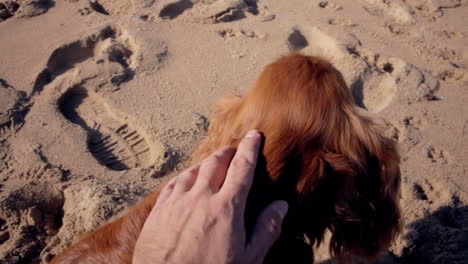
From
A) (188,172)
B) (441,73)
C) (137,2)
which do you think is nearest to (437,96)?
(441,73)

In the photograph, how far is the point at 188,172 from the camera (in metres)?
1.39

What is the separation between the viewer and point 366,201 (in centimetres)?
168

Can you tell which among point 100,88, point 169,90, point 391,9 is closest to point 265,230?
point 169,90

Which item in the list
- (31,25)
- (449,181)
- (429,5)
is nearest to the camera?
(449,181)

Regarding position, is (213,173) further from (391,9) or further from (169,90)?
(391,9)

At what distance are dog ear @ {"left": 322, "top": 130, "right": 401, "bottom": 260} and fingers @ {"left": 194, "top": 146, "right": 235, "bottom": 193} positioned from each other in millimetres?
459

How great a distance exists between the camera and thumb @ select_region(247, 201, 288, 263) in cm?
126

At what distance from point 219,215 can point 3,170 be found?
2.38 meters

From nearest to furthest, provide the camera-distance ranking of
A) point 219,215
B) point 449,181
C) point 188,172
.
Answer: point 219,215
point 188,172
point 449,181

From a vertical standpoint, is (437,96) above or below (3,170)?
below

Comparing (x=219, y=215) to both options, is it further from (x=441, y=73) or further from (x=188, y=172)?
(x=441, y=73)

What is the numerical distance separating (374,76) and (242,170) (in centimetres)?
280

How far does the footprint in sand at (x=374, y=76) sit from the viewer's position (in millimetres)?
3457

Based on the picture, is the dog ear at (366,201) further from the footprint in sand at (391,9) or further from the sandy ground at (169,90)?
the footprint in sand at (391,9)
